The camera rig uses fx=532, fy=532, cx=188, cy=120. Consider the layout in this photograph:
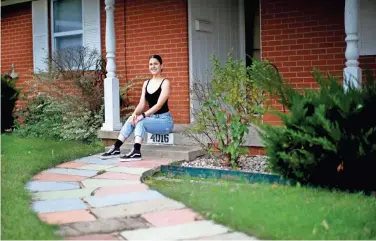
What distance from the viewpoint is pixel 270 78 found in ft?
17.4

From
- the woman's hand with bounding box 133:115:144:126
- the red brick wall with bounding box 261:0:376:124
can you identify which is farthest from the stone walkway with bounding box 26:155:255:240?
the red brick wall with bounding box 261:0:376:124

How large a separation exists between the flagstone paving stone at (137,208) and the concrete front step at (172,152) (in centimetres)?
225

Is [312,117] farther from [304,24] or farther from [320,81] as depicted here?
[304,24]

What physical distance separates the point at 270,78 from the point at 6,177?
296cm

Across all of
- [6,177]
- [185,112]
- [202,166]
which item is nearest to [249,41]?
[185,112]

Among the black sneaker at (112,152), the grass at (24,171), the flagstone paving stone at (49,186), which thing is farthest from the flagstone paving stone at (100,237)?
the black sneaker at (112,152)

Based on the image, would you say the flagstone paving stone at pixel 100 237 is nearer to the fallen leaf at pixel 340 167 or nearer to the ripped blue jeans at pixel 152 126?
the fallen leaf at pixel 340 167

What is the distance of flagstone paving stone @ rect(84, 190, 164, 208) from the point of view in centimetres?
464

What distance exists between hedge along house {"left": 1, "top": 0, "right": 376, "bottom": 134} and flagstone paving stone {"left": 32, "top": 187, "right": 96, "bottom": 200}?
3.17 meters

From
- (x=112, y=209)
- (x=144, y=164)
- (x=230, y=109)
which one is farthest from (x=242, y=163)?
(x=112, y=209)

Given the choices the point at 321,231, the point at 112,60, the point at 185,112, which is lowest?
the point at 321,231

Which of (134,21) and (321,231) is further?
(134,21)

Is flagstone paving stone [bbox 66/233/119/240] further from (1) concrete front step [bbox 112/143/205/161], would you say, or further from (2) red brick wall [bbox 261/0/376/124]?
(2) red brick wall [bbox 261/0/376/124]

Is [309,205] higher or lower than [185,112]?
lower
